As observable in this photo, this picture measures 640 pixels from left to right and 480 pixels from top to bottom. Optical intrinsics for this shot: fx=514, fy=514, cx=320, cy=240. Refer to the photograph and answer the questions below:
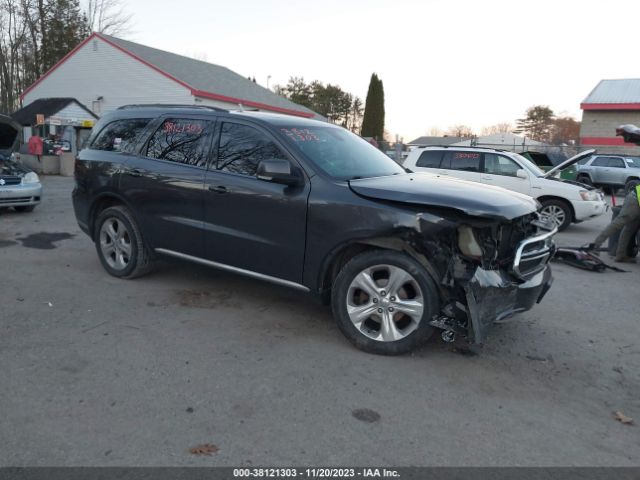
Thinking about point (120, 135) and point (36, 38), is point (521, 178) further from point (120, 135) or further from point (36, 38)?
point (36, 38)

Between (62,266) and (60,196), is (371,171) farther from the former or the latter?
(60,196)

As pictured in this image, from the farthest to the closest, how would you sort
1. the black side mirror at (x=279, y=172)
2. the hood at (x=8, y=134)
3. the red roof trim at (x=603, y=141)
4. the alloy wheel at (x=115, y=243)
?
1. the red roof trim at (x=603, y=141)
2. the hood at (x=8, y=134)
3. the alloy wheel at (x=115, y=243)
4. the black side mirror at (x=279, y=172)

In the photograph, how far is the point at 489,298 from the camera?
147 inches

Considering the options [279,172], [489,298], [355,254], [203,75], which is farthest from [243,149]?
[203,75]

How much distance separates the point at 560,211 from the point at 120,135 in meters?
8.94

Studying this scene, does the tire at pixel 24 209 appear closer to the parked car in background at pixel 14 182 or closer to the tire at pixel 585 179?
the parked car in background at pixel 14 182

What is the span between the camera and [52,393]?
3.31 meters

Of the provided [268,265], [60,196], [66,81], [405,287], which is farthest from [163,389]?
[66,81]

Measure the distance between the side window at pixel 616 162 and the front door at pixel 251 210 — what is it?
20.3 meters

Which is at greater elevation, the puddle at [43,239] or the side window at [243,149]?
the side window at [243,149]

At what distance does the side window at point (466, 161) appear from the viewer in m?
11.5

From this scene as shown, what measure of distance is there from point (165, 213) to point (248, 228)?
1118mm

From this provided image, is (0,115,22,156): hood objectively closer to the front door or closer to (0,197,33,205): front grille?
(0,197,33,205): front grille

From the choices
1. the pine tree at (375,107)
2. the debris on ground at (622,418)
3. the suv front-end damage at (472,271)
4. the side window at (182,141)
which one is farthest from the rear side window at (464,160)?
the pine tree at (375,107)
